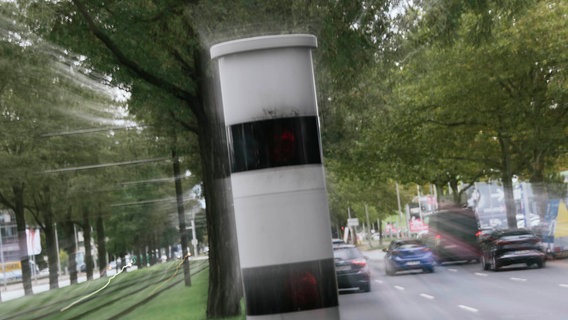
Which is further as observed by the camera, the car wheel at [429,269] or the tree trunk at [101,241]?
the tree trunk at [101,241]

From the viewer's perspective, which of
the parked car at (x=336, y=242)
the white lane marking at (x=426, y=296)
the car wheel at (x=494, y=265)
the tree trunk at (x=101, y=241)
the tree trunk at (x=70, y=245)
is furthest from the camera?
the tree trunk at (x=70, y=245)

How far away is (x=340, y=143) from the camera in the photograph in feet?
9.75

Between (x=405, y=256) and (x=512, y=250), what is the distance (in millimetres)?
899

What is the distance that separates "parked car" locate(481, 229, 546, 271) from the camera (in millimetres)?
3893

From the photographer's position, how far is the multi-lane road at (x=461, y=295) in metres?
3.37

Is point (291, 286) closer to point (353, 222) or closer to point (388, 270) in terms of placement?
point (353, 222)

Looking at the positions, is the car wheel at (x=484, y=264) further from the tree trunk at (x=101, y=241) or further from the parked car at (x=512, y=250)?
the tree trunk at (x=101, y=241)

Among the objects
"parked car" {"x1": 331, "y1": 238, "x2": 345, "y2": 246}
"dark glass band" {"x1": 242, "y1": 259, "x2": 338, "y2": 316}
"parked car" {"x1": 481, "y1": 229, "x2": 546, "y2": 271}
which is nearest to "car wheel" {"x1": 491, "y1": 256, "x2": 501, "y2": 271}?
"parked car" {"x1": 481, "y1": 229, "x2": 546, "y2": 271}

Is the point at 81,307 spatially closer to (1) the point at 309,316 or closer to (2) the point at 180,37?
(2) the point at 180,37

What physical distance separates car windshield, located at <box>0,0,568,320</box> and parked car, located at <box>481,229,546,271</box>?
22 mm

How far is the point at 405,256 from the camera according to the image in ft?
12.9

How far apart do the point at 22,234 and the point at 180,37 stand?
4.16m

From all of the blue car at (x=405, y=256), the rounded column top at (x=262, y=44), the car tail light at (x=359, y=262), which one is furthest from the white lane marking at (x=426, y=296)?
the rounded column top at (x=262, y=44)

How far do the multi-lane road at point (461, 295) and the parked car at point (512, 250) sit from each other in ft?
0.26
